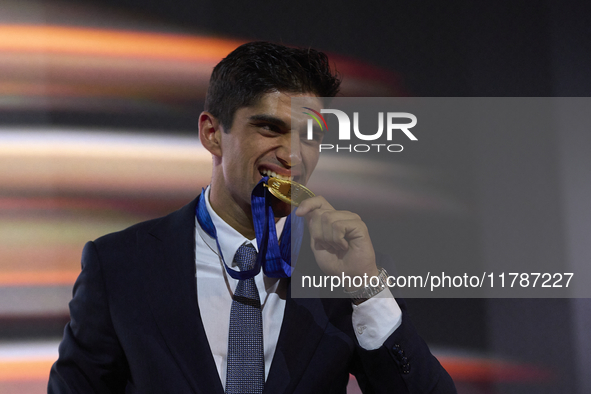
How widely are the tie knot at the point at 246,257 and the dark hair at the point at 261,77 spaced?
476 mm

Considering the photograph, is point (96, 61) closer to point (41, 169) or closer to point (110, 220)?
point (41, 169)

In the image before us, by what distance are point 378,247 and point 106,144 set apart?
4.75 feet

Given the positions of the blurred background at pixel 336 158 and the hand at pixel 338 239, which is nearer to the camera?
the hand at pixel 338 239

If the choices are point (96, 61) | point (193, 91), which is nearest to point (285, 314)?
point (193, 91)

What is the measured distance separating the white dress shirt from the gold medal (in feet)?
0.69

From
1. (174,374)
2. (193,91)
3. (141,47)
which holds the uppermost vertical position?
(141,47)

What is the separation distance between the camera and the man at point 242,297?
148cm

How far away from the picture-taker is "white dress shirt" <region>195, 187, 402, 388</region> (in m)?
1.48

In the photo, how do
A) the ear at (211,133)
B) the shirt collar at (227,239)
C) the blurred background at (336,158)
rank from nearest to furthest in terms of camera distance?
1. the shirt collar at (227,239)
2. the ear at (211,133)
3. the blurred background at (336,158)

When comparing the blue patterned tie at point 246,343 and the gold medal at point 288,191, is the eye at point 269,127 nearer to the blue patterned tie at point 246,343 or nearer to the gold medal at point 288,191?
the gold medal at point 288,191

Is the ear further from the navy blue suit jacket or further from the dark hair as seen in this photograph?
the navy blue suit jacket

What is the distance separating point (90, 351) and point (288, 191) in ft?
2.75

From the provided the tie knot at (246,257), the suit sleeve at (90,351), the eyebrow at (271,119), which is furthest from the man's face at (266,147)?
the suit sleeve at (90,351)

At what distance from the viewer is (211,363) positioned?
4.89 ft
